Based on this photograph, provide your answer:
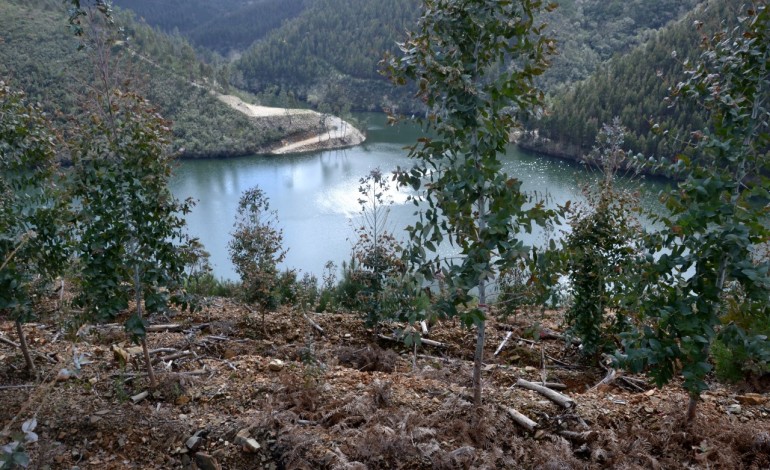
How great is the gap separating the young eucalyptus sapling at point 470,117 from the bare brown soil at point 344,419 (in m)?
0.85

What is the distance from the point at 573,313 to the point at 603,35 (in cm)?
5303

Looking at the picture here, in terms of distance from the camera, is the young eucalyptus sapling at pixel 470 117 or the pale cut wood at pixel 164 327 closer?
the young eucalyptus sapling at pixel 470 117

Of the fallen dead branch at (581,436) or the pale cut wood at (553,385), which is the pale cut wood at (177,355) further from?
the fallen dead branch at (581,436)

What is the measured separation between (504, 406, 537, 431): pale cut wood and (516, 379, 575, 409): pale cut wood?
1.00ft

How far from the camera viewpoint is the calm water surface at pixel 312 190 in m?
16.6

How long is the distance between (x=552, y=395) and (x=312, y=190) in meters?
22.3

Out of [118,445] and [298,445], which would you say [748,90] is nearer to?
[298,445]

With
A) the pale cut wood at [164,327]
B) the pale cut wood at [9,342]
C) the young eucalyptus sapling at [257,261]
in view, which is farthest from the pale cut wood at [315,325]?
the pale cut wood at [9,342]

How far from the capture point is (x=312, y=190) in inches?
994

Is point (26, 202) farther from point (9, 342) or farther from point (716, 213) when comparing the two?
point (716, 213)

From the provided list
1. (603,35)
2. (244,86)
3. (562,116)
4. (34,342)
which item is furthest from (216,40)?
(34,342)

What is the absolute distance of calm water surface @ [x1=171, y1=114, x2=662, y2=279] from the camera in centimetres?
1662

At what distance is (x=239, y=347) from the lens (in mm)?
5262

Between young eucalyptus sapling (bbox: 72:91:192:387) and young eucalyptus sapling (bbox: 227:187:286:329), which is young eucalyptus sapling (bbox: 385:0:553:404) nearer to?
young eucalyptus sapling (bbox: 72:91:192:387)
